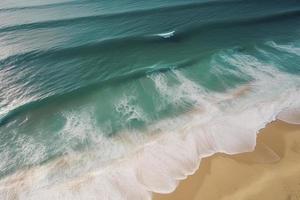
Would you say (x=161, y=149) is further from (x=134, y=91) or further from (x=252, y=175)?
(x=134, y=91)

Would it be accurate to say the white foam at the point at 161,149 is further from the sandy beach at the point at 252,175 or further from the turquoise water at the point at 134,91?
the sandy beach at the point at 252,175

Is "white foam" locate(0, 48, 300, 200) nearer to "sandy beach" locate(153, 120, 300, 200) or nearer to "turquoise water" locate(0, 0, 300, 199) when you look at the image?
"turquoise water" locate(0, 0, 300, 199)

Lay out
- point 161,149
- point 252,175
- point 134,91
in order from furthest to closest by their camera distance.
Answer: point 134,91
point 161,149
point 252,175

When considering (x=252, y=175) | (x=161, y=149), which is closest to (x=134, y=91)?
(x=161, y=149)

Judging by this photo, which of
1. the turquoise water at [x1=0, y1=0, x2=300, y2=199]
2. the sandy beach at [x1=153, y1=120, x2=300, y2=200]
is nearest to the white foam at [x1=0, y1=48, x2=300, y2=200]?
the turquoise water at [x1=0, y1=0, x2=300, y2=199]

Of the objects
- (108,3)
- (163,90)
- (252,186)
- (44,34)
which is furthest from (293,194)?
(108,3)

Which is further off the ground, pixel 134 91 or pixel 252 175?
pixel 134 91

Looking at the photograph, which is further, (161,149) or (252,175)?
(161,149)

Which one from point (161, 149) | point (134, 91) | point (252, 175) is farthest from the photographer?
point (134, 91)
